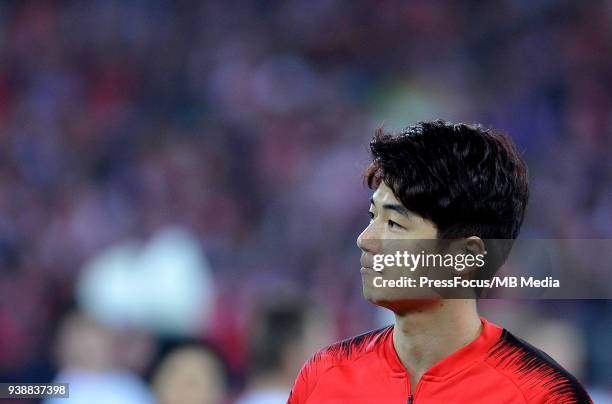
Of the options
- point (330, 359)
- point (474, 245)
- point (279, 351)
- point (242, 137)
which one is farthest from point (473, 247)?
point (242, 137)

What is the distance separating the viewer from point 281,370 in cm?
375

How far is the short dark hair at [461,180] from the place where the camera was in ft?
7.49

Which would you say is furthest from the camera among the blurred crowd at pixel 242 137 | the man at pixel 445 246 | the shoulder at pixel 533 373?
the blurred crowd at pixel 242 137

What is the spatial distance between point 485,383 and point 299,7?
25.3 feet

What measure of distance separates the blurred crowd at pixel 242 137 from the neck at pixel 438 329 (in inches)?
101

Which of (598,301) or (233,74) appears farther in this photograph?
(233,74)

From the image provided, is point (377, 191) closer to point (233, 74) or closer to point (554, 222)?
point (554, 222)

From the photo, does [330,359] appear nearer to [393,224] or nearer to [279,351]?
[393,224]

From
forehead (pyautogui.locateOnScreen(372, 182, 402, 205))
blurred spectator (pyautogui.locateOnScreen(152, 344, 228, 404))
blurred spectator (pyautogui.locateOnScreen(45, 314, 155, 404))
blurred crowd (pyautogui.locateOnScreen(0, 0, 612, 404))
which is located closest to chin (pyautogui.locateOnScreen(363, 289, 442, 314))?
forehead (pyautogui.locateOnScreen(372, 182, 402, 205))

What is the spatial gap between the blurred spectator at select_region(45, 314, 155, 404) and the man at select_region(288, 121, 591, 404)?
230 cm

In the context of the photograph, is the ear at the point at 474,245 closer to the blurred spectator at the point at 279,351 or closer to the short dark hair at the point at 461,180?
the short dark hair at the point at 461,180

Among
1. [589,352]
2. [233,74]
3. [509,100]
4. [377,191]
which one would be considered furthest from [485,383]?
[233,74]

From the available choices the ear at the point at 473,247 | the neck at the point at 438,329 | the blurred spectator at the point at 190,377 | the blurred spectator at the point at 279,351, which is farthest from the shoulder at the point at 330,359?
the blurred spectator at the point at 190,377

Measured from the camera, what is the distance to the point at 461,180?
229 centimetres
